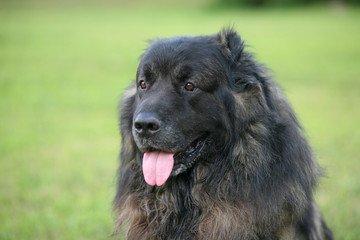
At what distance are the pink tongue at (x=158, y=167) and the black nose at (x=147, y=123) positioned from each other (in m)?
0.29

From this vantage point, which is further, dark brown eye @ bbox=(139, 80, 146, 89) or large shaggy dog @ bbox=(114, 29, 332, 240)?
dark brown eye @ bbox=(139, 80, 146, 89)

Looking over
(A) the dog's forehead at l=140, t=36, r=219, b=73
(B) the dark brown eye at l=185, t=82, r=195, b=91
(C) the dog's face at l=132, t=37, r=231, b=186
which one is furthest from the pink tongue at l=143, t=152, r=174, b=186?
(A) the dog's forehead at l=140, t=36, r=219, b=73

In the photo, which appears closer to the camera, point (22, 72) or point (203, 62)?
point (203, 62)

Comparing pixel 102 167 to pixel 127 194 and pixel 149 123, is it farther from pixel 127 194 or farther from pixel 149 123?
pixel 149 123

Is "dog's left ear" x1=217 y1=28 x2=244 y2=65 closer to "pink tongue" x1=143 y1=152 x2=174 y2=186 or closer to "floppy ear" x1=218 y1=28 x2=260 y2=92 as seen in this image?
"floppy ear" x1=218 y1=28 x2=260 y2=92

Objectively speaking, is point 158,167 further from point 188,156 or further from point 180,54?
point 180,54

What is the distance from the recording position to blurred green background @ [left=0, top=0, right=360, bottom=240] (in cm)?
600

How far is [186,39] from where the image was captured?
3.98 meters

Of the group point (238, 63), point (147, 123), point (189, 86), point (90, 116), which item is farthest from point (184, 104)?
point (90, 116)

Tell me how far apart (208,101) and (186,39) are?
0.66 meters

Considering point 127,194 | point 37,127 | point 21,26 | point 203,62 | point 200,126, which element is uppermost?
point 203,62

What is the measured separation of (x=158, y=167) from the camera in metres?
3.72

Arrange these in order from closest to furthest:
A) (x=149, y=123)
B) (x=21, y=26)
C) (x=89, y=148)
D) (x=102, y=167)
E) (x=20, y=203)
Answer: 1. (x=149, y=123)
2. (x=20, y=203)
3. (x=102, y=167)
4. (x=89, y=148)
5. (x=21, y=26)

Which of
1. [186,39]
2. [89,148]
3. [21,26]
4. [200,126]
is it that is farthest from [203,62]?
[21,26]
